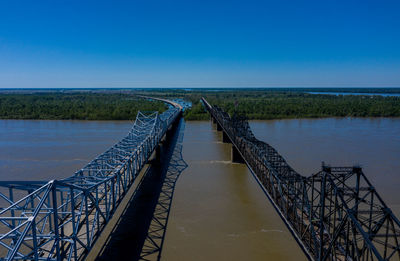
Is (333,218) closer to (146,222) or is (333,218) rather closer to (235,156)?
(146,222)

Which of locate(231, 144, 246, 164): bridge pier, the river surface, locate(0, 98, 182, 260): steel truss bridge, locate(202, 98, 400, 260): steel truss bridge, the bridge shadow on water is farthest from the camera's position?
locate(231, 144, 246, 164): bridge pier

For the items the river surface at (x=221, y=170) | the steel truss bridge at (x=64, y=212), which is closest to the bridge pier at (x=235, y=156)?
the river surface at (x=221, y=170)

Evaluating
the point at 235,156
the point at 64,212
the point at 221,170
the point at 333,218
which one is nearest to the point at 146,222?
the point at 64,212

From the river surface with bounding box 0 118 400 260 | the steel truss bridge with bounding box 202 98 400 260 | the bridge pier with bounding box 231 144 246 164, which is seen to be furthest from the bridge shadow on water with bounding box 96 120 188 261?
the steel truss bridge with bounding box 202 98 400 260

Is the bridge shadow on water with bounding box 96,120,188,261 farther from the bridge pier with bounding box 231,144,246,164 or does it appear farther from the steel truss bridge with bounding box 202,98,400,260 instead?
the steel truss bridge with bounding box 202,98,400,260

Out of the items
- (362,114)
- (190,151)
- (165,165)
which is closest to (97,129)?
(190,151)

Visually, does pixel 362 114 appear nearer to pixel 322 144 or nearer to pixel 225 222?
pixel 322 144
